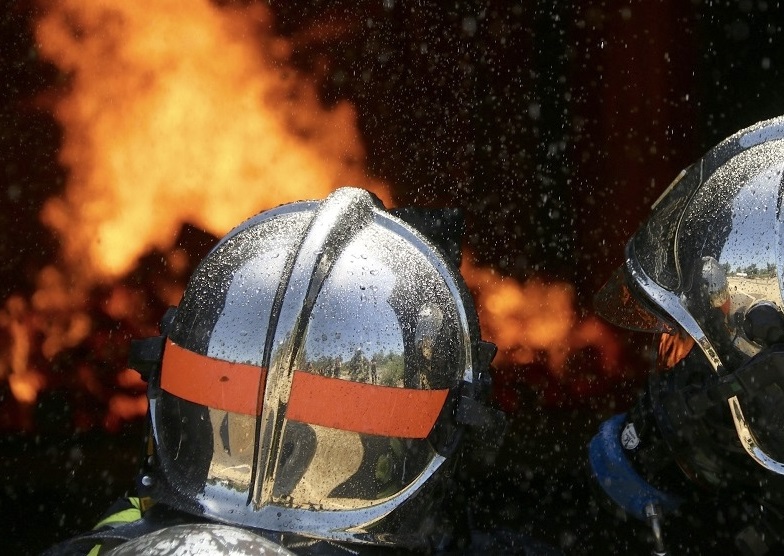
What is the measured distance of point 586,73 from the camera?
5.38 metres

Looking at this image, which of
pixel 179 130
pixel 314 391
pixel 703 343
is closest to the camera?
pixel 314 391

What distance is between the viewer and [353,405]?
2305 millimetres

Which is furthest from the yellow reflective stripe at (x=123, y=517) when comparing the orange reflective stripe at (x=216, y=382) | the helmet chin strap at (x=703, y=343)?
the helmet chin strap at (x=703, y=343)

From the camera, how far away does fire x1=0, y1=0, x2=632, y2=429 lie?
17.4 feet

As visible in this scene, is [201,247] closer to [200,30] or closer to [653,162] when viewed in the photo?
[200,30]

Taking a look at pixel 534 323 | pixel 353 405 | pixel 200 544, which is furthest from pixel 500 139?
pixel 200 544

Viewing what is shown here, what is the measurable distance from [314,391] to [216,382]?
28 centimetres

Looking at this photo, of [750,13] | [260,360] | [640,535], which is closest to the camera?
[260,360]

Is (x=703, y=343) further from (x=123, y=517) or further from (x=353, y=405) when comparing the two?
(x=123, y=517)

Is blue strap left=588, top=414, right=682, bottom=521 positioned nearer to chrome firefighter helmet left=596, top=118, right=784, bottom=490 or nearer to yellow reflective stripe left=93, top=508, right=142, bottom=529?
chrome firefighter helmet left=596, top=118, right=784, bottom=490

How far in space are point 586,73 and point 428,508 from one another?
3609 mm

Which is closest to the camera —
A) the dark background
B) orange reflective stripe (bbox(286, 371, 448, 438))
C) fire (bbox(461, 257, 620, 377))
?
orange reflective stripe (bbox(286, 371, 448, 438))

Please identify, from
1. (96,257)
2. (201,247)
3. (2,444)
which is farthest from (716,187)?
(2,444)

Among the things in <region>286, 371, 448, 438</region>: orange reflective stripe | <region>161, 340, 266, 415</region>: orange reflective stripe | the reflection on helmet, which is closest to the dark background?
<region>286, 371, 448, 438</region>: orange reflective stripe
